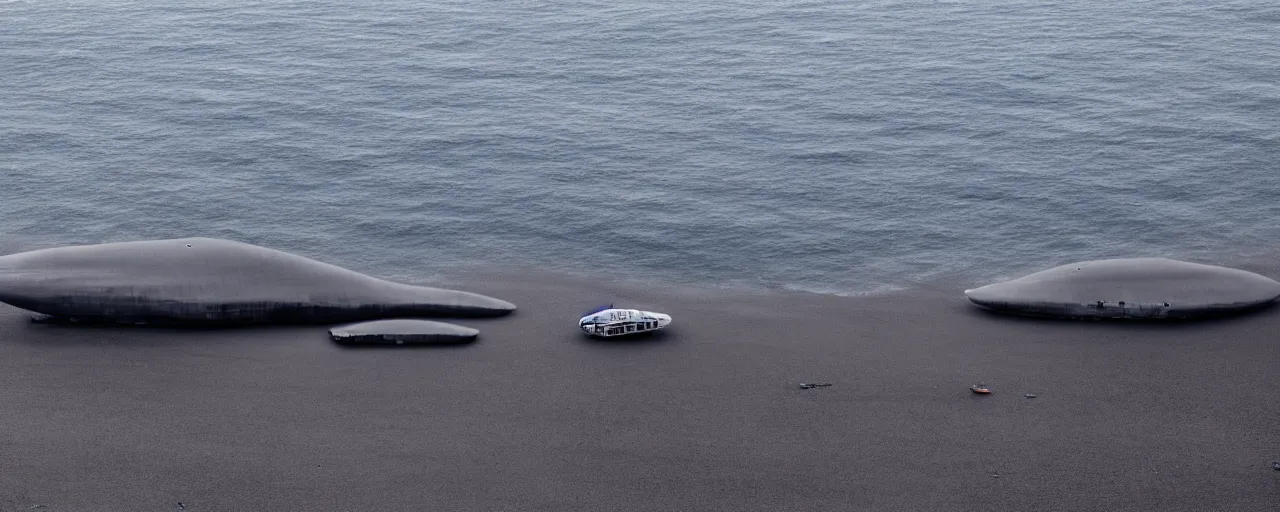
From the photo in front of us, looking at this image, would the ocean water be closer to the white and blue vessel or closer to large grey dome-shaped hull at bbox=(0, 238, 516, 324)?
large grey dome-shaped hull at bbox=(0, 238, 516, 324)

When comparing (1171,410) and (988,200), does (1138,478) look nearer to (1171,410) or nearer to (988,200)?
(1171,410)

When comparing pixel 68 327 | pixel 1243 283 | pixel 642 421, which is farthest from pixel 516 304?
pixel 1243 283

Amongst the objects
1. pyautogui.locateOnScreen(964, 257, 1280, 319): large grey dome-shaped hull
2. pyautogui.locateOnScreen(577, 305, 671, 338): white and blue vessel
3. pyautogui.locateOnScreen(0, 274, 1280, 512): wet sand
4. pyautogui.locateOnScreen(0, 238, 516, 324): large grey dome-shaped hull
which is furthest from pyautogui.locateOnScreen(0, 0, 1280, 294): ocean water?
pyautogui.locateOnScreen(0, 274, 1280, 512): wet sand

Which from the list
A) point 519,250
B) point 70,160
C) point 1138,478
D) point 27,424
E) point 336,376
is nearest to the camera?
point 1138,478

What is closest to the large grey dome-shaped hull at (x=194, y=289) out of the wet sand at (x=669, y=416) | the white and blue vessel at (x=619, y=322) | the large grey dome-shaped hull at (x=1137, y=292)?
the wet sand at (x=669, y=416)

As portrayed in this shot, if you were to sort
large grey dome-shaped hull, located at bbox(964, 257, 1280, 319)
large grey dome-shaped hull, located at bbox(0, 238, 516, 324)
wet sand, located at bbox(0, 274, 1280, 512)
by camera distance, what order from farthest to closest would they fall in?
1. large grey dome-shaped hull, located at bbox(964, 257, 1280, 319)
2. large grey dome-shaped hull, located at bbox(0, 238, 516, 324)
3. wet sand, located at bbox(0, 274, 1280, 512)

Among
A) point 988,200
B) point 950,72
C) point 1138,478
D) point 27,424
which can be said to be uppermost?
point 950,72
